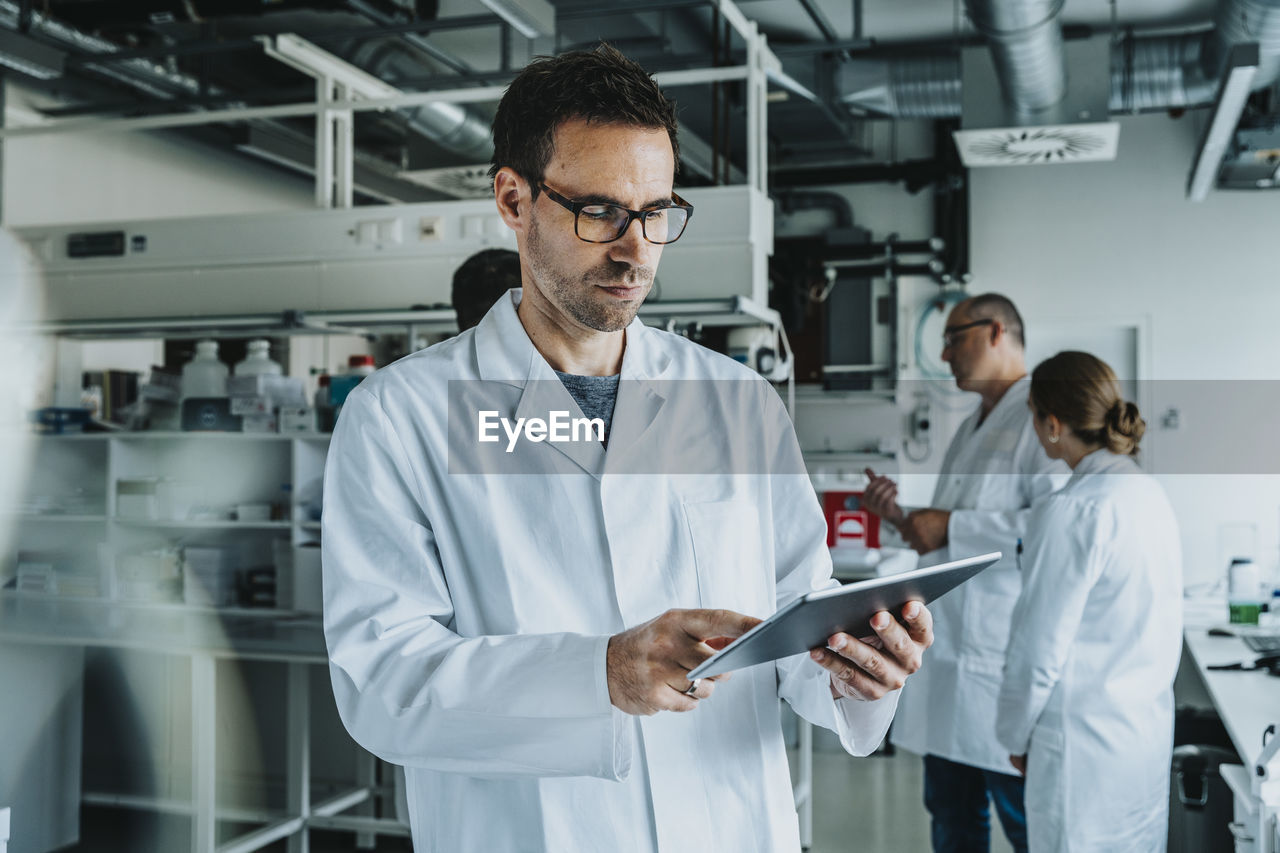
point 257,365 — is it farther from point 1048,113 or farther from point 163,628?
point 1048,113

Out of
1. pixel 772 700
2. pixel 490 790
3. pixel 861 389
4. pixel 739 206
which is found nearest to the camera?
pixel 490 790

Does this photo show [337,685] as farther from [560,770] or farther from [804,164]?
[804,164]

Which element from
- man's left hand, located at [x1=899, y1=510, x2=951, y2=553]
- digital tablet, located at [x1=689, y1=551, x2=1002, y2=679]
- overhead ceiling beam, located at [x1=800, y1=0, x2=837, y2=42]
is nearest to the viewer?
digital tablet, located at [x1=689, y1=551, x2=1002, y2=679]

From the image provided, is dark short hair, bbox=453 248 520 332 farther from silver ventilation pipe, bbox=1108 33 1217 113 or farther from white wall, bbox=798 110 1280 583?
white wall, bbox=798 110 1280 583

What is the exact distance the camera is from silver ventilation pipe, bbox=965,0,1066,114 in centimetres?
398

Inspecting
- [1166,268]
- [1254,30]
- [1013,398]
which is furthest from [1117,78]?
[1013,398]

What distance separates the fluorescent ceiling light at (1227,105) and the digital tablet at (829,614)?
120 inches

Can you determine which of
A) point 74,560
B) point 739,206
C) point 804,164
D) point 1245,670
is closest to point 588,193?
point 739,206

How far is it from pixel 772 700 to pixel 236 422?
2.79 m

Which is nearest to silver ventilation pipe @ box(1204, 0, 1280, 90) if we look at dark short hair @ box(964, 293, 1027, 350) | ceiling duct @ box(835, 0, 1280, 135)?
ceiling duct @ box(835, 0, 1280, 135)

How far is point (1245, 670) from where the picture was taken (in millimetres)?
3055

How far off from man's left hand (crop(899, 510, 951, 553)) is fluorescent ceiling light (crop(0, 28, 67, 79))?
3140 mm

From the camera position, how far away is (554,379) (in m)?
1.23

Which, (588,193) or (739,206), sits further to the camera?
(739,206)
